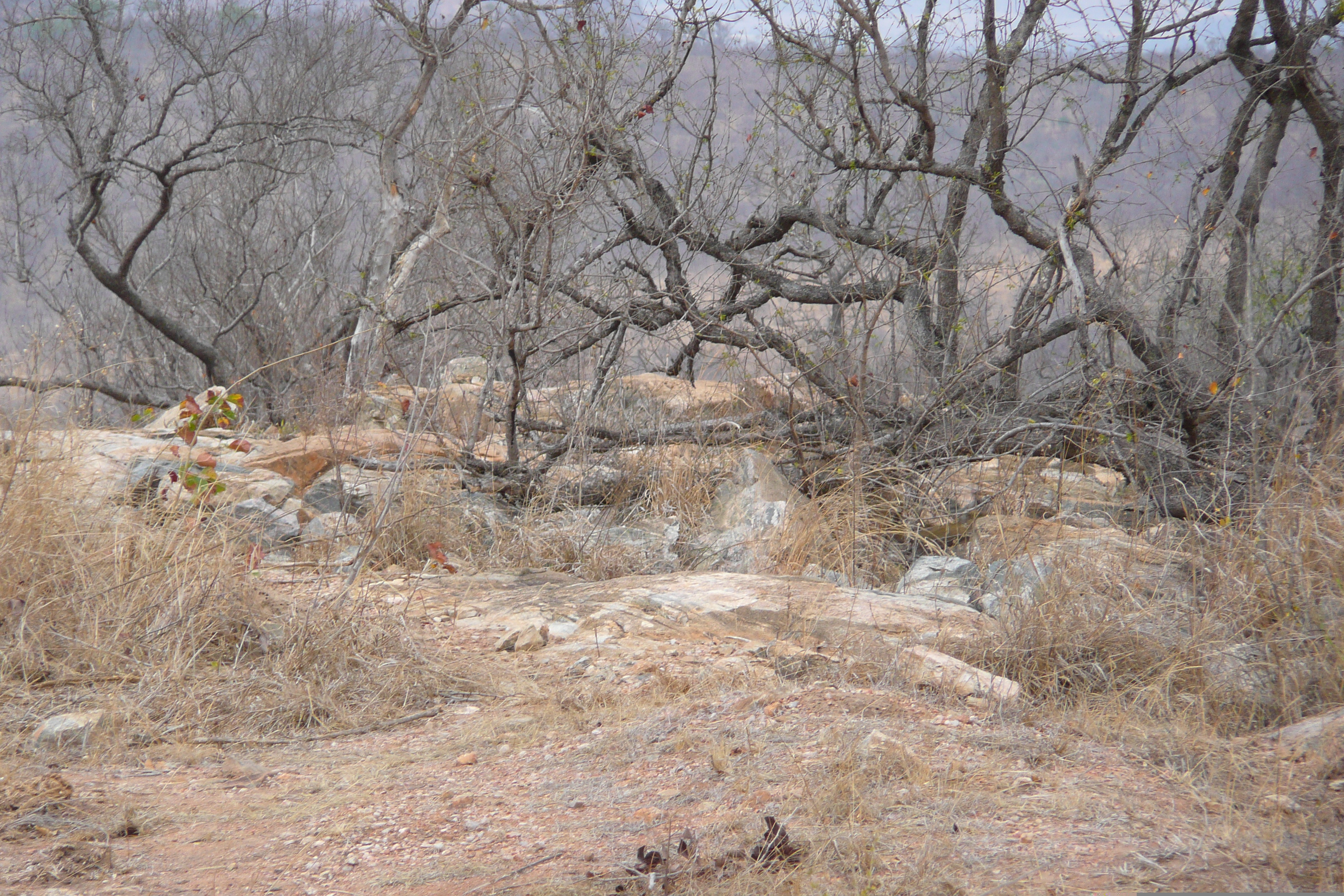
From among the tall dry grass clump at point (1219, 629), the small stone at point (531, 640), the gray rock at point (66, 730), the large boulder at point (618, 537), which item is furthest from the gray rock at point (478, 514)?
the tall dry grass clump at point (1219, 629)

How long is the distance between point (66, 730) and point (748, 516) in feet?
10.5

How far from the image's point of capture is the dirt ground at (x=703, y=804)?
65.5 inches

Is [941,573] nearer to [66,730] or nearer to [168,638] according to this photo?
[168,638]

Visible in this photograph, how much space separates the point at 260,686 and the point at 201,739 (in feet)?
0.98

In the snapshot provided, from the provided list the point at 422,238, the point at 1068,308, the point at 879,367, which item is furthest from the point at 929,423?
the point at 422,238

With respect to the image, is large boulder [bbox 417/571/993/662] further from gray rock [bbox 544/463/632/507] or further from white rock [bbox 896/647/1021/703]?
gray rock [bbox 544/463/632/507]

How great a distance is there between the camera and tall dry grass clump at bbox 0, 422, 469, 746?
8.94ft

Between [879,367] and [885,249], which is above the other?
[885,249]

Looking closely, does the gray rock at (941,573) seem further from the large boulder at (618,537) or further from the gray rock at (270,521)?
the gray rock at (270,521)

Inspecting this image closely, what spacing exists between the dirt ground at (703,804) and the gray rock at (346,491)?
2.56 metres

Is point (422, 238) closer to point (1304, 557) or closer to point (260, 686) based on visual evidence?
point (260, 686)

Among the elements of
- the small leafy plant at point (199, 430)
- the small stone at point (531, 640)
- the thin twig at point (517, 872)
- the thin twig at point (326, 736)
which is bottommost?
the thin twig at point (326, 736)

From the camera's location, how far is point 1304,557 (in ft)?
9.07

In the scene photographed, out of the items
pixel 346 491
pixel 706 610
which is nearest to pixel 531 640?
pixel 706 610
